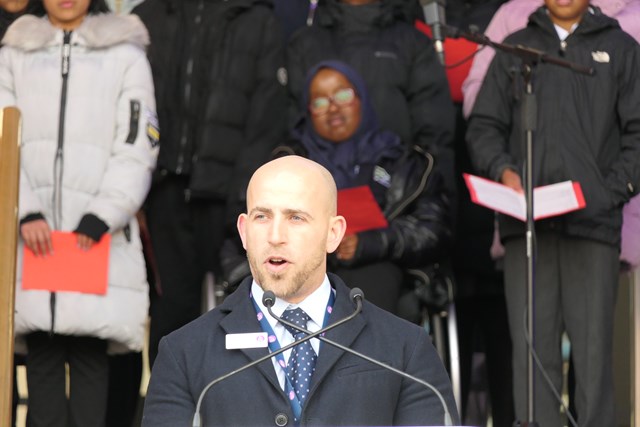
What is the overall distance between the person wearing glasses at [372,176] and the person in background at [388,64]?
164mm

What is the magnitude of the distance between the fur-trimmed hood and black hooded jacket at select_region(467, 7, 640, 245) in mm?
1552

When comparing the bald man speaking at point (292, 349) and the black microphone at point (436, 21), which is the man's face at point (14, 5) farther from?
the bald man speaking at point (292, 349)

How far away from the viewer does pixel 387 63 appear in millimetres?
6777

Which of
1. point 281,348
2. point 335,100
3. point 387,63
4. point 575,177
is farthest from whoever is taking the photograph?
point 387,63

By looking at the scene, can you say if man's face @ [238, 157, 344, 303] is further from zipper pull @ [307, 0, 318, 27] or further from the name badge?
zipper pull @ [307, 0, 318, 27]

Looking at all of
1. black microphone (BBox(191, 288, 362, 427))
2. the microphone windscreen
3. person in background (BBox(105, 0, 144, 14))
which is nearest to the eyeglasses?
person in background (BBox(105, 0, 144, 14))

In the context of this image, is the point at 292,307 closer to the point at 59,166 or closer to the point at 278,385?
the point at 278,385

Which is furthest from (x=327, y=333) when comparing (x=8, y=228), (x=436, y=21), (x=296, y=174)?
(x=436, y=21)

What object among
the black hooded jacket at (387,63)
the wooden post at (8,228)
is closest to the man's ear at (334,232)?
the wooden post at (8,228)

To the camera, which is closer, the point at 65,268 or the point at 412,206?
the point at 65,268

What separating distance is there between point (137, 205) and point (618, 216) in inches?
77.4

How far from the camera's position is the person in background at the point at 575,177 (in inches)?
226

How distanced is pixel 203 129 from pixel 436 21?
1.64 metres

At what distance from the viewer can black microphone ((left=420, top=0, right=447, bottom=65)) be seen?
5.34 metres
